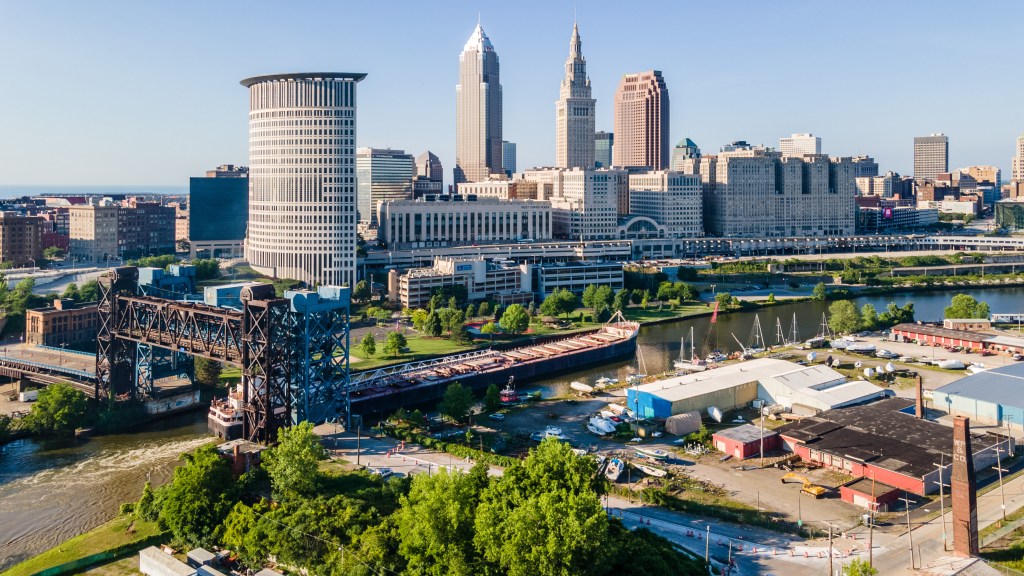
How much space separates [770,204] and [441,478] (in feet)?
515

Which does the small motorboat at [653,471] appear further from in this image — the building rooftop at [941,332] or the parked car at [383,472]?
the building rooftop at [941,332]

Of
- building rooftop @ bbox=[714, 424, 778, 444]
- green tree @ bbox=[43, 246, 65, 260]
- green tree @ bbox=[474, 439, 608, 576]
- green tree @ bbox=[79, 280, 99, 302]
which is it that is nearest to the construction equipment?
building rooftop @ bbox=[714, 424, 778, 444]

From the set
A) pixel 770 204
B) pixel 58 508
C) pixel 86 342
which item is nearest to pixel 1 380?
pixel 86 342

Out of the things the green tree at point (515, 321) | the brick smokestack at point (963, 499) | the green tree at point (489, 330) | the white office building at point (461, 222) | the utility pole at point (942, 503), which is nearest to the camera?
the brick smokestack at point (963, 499)

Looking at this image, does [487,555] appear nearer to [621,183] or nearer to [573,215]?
[573,215]

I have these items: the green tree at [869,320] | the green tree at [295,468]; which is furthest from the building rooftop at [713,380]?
the green tree at [295,468]

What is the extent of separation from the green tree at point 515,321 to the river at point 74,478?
33504mm

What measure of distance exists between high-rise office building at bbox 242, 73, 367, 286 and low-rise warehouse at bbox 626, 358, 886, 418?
60940 millimetres

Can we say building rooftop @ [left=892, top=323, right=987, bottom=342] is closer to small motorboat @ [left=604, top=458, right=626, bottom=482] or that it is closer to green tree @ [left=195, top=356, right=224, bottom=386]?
small motorboat @ [left=604, top=458, right=626, bottom=482]

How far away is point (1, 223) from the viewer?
130m

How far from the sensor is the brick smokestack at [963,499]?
34719 millimetres

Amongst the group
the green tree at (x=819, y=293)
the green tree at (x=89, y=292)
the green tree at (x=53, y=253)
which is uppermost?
the green tree at (x=53, y=253)

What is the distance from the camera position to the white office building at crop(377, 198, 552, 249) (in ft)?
450

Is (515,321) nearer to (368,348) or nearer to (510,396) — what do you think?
(368,348)
